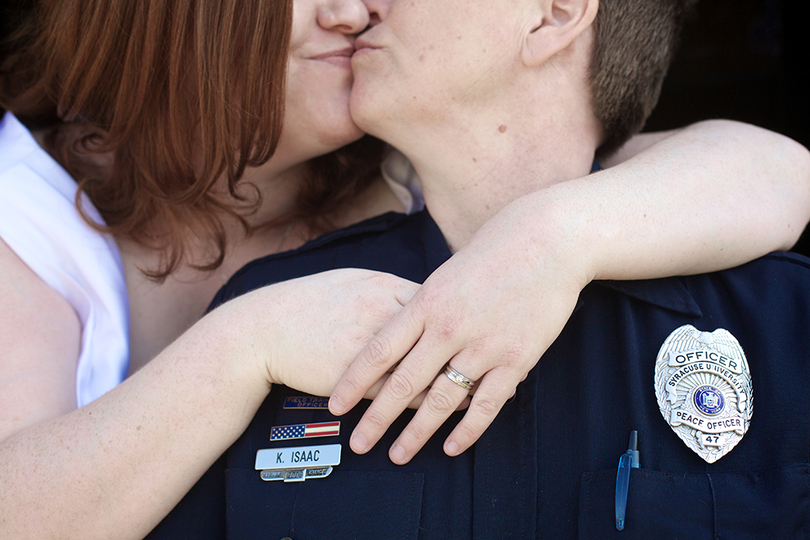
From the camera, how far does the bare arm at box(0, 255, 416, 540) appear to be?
117cm

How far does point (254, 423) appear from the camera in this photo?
4.38 feet

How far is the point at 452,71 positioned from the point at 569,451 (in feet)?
2.91

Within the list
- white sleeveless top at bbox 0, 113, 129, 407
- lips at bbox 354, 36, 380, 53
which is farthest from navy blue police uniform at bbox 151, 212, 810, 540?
lips at bbox 354, 36, 380, 53

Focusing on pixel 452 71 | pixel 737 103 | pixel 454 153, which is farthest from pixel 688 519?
pixel 737 103

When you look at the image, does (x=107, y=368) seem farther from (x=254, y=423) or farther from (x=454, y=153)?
(x=454, y=153)

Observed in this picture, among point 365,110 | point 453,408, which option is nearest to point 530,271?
point 453,408

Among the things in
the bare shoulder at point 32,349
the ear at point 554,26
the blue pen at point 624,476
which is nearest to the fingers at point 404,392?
the blue pen at point 624,476

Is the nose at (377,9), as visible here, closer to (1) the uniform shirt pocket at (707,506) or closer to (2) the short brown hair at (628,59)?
(2) the short brown hair at (628,59)

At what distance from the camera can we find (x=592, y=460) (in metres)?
1.17

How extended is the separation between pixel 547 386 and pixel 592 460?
0.17 m

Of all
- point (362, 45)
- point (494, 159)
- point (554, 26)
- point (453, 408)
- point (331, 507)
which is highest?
point (554, 26)

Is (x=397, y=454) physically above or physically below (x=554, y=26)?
below

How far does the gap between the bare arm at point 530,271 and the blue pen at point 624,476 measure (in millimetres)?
237

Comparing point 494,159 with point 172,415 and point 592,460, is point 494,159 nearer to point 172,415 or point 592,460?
point 592,460
